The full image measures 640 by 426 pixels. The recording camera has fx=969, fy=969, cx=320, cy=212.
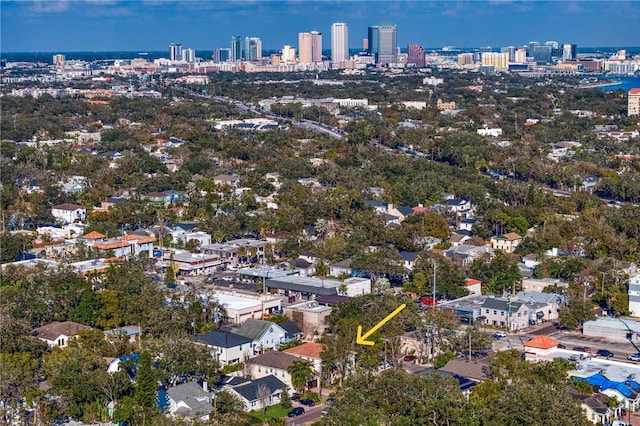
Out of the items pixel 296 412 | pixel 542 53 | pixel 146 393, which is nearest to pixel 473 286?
pixel 296 412

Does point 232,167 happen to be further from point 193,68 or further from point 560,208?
point 193,68

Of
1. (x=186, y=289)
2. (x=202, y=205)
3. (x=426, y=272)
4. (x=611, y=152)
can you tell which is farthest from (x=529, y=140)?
(x=186, y=289)

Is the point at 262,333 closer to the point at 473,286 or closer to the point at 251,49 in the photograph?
the point at 473,286

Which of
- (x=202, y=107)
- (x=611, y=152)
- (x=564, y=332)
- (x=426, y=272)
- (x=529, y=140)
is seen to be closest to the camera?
(x=564, y=332)

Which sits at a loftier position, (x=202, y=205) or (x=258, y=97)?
(x=258, y=97)

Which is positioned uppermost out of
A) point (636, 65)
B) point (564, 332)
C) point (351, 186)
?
point (636, 65)

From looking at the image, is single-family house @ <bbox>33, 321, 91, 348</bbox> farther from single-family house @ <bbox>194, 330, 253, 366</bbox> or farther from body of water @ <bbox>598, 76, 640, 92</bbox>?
body of water @ <bbox>598, 76, 640, 92</bbox>

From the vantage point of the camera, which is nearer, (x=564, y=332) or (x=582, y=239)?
(x=564, y=332)
